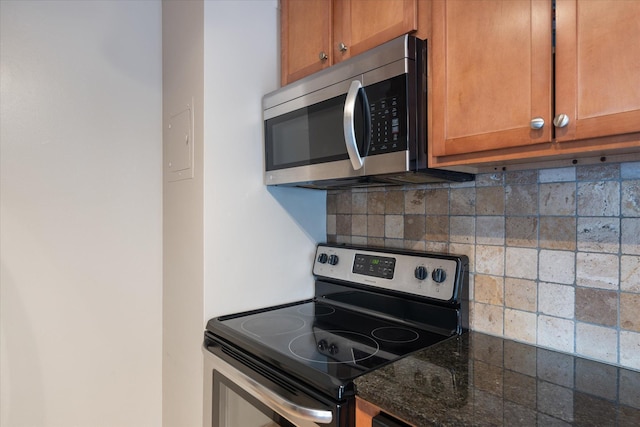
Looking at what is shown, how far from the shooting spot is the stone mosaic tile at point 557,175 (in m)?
1.03

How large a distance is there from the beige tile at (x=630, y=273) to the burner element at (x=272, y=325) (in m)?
0.97

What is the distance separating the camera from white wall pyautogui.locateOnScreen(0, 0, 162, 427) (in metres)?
1.45

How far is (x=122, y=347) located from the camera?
166cm

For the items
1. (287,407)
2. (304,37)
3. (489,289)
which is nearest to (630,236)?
(489,289)

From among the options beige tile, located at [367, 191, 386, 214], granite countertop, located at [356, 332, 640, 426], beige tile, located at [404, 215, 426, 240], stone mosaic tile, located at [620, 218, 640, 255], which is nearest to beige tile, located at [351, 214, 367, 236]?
beige tile, located at [367, 191, 386, 214]

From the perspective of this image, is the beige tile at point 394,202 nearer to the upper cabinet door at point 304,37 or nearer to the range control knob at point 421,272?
the range control knob at point 421,272

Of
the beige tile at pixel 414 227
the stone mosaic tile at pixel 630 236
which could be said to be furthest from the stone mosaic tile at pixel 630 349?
the beige tile at pixel 414 227

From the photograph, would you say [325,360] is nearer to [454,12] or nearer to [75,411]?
[454,12]

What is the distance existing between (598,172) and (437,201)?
19.0 inches

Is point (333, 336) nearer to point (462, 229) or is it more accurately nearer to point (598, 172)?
point (462, 229)

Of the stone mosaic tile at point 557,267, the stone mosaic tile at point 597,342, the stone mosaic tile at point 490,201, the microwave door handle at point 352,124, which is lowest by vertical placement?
the stone mosaic tile at point 597,342

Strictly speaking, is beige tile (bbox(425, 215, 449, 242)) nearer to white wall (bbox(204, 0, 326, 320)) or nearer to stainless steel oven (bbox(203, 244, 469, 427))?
stainless steel oven (bbox(203, 244, 469, 427))

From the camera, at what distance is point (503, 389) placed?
0.83 metres

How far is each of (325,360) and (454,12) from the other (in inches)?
39.4
